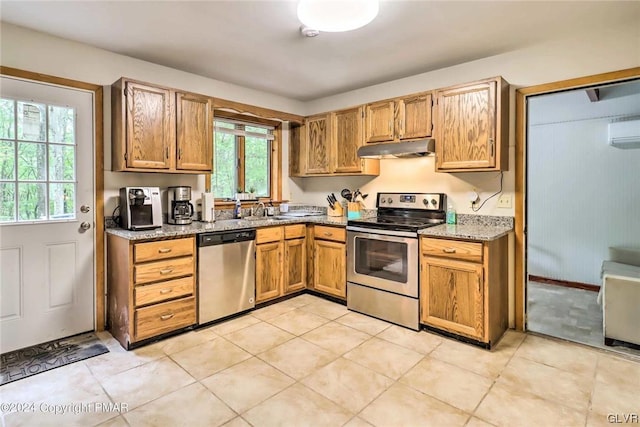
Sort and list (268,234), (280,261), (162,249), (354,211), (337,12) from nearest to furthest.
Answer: (337,12) < (162,249) < (268,234) < (280,261) < (354,211)

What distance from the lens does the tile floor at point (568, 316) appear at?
280 cm

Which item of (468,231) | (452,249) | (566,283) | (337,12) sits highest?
(337,12)

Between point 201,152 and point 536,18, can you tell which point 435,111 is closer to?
point 536,18

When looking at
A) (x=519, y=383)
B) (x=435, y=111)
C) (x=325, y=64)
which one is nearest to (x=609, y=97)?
(x=435, y=111)

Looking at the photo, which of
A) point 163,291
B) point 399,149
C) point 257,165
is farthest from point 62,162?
point 399,149

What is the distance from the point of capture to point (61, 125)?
277 cm

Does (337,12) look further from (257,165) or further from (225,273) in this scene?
(257,165)

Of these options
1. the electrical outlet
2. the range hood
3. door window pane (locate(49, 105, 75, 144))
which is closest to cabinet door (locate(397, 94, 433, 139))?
the range hood

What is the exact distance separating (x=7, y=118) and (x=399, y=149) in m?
3.14

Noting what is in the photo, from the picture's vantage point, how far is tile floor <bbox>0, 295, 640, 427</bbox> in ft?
6.12

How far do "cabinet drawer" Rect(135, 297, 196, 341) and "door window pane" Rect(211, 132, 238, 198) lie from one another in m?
1.42

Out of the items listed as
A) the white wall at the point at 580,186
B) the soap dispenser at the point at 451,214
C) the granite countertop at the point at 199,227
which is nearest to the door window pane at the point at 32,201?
the granite countertop at the point at 199,227

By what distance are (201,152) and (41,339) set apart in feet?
6.43

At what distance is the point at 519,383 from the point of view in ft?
7.15
